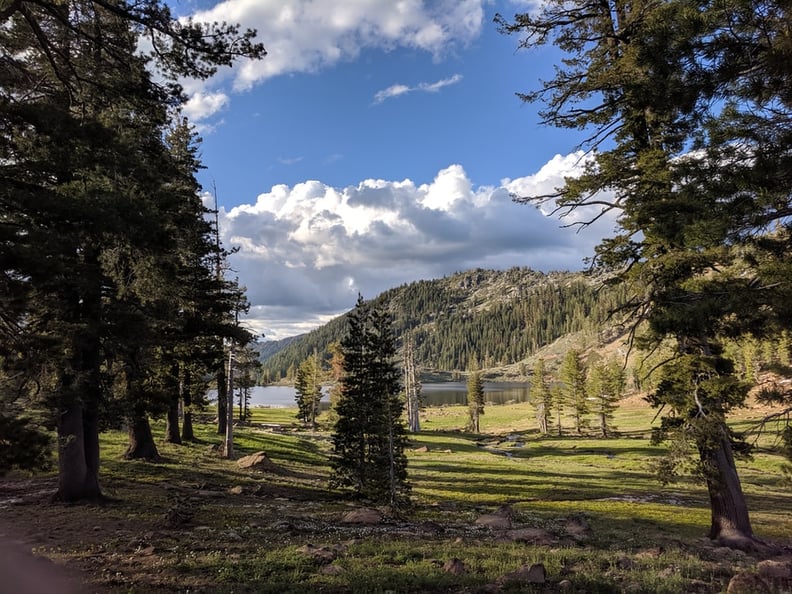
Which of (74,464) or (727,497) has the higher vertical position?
(74,464)

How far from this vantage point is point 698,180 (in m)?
7.79

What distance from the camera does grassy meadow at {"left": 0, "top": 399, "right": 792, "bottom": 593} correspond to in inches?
295

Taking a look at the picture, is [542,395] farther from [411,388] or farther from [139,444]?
[139,444]

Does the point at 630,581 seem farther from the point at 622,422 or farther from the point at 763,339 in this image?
the point at 622,422

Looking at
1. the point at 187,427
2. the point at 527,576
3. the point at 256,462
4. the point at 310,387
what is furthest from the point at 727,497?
the point at 310,387

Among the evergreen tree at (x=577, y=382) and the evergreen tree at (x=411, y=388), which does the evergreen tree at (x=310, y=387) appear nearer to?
the evergreen tree at (x=411, y=388)

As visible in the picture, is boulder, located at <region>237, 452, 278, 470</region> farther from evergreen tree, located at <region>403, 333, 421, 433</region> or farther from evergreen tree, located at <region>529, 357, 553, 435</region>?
evergreen tree, located at <region>529, 357, 553, 435</region>

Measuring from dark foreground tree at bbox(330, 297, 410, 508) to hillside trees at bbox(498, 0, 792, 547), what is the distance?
447 inches

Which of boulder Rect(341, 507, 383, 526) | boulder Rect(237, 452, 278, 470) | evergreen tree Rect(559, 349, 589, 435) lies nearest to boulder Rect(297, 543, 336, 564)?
boulder Rect(341, 507, 383, 526)

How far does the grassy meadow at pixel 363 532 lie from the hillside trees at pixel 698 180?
214 centimetres

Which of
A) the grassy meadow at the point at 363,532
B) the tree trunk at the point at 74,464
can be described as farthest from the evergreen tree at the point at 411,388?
the tree trunk at the point at 74,464

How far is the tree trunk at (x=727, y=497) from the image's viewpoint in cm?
1251

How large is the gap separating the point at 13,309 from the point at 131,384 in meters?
8.19

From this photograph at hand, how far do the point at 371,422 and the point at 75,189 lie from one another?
16441mm
